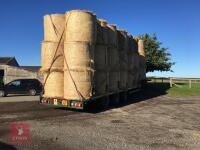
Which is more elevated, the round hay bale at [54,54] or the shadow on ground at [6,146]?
the round hay bale at [54,54]

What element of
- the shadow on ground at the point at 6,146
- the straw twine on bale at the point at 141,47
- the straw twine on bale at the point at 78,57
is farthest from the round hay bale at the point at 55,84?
the straw twine on bale at the point at 141,47

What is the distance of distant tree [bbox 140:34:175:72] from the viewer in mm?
39000

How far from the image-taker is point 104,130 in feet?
32.7

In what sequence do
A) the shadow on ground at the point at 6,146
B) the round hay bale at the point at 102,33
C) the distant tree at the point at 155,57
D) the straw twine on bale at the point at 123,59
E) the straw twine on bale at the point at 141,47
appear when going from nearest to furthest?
the shadow on ground at the point at 6,146, the round hay bale at the point at 102,33, the straw twine on bale at the point at 123,59, the straw twine on bale at the point at 141,47, the distant tree at the point at 155,57

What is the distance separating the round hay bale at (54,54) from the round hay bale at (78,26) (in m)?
0.74

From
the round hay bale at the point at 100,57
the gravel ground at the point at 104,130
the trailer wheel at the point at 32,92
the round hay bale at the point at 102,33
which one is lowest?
the gravel ground at the point at 104,130

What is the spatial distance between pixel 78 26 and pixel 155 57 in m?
27.5

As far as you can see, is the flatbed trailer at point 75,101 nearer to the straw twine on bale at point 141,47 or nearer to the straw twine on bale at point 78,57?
the straw twine on bale at point 78,57

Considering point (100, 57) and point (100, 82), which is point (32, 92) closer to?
point (100, 82)

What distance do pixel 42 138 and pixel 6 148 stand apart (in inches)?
56.5

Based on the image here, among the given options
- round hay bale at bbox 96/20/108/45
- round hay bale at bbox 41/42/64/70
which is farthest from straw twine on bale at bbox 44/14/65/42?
round hay bale at bbox 96/20/108/45

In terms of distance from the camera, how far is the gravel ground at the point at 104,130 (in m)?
8.09

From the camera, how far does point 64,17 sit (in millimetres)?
13867

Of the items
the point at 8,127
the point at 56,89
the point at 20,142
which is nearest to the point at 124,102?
the point at 56,89
